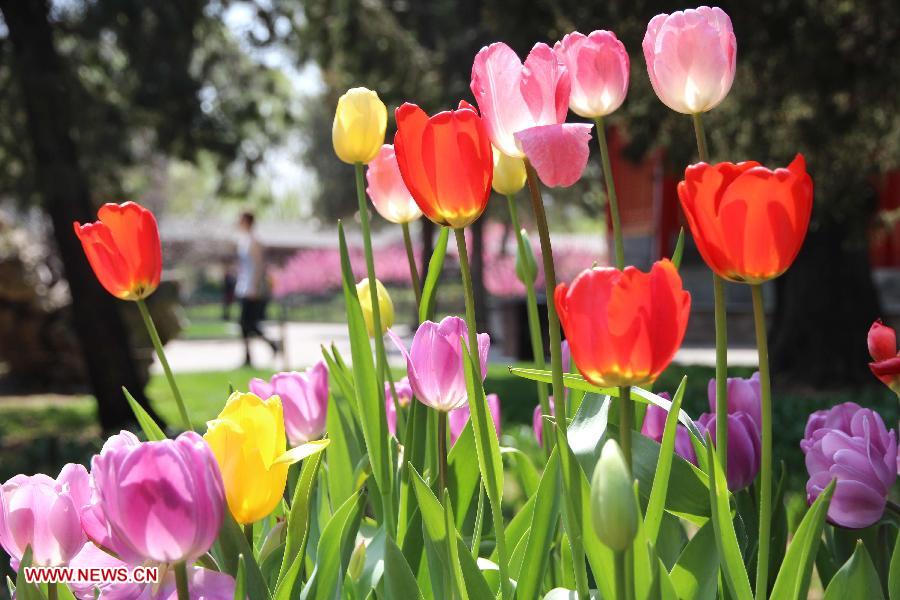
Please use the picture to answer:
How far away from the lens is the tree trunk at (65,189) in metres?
6.54

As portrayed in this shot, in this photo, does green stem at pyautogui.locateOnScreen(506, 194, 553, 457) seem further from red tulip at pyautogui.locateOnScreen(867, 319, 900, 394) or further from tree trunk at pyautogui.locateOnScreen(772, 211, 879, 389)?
tree trunk at pyautogui.locateOnScreen(772, 211, 879, 389)

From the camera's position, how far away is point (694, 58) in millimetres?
1034

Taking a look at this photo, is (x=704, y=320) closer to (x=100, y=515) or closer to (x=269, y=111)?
(x=269, y=111)

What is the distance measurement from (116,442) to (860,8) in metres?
6.82

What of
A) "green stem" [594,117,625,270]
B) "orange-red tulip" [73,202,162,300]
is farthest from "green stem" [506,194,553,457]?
"orange-red tulip" [73,202,162,300]

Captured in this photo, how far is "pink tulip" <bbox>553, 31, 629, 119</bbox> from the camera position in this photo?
1.08 m

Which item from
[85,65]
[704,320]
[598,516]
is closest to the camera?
[598,516]

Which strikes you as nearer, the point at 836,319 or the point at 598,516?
the point at 598,516

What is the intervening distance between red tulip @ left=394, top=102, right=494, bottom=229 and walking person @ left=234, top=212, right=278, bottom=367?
898 cm

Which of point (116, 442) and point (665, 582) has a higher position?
point (116, 442)

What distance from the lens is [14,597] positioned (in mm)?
990

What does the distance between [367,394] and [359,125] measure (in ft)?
1.12

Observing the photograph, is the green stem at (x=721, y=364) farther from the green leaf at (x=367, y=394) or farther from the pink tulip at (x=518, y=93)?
the green leaf at (x=367, y=394)

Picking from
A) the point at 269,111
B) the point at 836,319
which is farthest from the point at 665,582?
the point at 269,111
